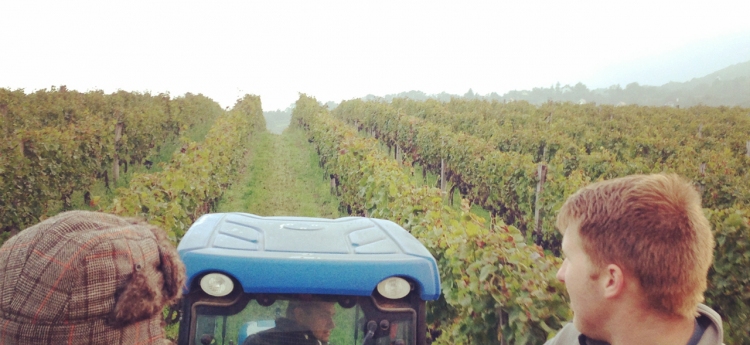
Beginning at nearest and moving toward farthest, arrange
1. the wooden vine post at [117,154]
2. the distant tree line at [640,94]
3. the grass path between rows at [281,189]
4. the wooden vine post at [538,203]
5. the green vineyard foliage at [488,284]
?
the green vineyard foliage at [488,284]
the wooden vine post at [538,203]
the grass path between rows at [281,189]
the wooden vine post at [117,154]
the distant tree line at [640,94]

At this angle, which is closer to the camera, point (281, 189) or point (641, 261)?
point (641, 261)

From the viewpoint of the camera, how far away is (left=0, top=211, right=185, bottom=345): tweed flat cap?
145 cm

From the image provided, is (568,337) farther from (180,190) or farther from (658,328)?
(180,190)

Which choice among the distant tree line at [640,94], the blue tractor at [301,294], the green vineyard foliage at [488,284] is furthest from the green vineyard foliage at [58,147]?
the distant tree line at [640,94]

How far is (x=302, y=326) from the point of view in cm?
239

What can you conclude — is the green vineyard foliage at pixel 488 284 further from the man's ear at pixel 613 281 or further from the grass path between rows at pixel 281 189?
the grass path between rows at pixel 281 189

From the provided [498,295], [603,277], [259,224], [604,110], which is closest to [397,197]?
[498,295]

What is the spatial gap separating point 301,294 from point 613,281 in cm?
129

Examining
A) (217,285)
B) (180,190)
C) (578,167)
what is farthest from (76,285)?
(578,167)

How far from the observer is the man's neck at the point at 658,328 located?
151 centimetres

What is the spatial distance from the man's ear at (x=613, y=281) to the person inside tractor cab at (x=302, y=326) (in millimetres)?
1198

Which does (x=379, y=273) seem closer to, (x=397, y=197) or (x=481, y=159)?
(x=397, y=197)

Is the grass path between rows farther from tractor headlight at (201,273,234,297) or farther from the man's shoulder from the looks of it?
the man's shoulder

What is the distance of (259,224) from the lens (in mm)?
2939
